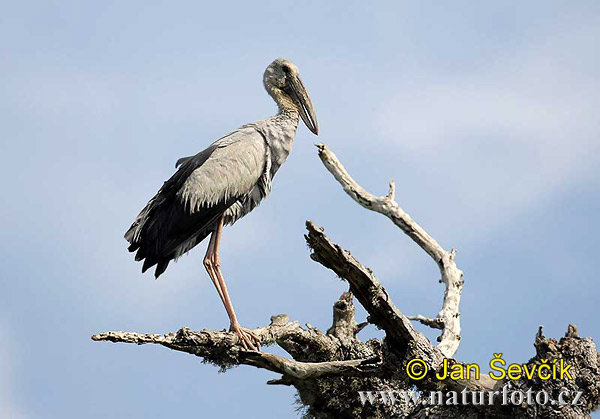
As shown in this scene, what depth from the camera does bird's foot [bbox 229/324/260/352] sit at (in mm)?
8031

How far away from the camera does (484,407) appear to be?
7914 millimetres

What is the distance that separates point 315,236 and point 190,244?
2.48 meters

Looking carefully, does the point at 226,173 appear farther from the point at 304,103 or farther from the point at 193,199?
the point at 304,103

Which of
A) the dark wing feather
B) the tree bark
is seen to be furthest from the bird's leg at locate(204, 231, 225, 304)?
the tree bark

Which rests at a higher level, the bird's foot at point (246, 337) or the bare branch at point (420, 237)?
the bare branch at point (420, 237)

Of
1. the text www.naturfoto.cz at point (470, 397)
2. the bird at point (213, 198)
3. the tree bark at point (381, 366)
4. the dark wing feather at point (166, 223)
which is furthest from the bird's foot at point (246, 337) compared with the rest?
the text www.naturfoto.cz at point (470, 397)

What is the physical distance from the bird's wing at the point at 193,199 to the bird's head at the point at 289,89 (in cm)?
108

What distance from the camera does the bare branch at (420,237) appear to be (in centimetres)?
986

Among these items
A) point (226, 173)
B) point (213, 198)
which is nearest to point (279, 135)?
point (226, 173)

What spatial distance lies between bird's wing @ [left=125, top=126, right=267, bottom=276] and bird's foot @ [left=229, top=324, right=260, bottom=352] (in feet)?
3.61

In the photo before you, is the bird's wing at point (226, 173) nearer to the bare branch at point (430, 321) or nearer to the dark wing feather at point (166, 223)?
the dark wing feather at point (166, 223)

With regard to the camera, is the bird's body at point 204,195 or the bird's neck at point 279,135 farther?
the bird's neck at point 279,135

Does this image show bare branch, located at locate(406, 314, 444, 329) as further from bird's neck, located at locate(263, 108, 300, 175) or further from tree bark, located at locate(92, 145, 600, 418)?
bird's neck, located at locate(263, 108, 300, 175)

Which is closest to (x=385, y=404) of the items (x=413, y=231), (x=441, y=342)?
(x=441, y=342)
